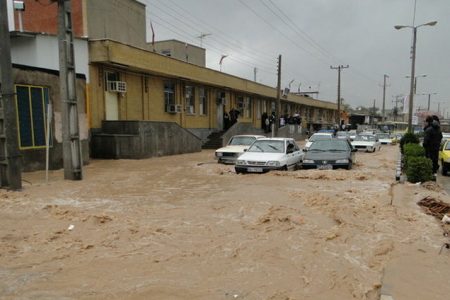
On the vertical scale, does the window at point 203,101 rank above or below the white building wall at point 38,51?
below

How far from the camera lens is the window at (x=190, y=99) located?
27689 mm

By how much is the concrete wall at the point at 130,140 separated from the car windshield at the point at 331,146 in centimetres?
778

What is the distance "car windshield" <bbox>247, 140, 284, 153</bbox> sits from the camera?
593 inches

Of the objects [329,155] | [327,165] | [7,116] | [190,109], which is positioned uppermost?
[190,109]

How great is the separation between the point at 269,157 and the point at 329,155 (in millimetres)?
2976

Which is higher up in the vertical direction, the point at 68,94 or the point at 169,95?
the point at 169,95

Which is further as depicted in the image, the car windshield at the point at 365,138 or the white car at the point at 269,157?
the car windshield at the point at 365,138

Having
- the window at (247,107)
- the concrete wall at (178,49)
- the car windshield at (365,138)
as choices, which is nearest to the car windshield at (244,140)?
the car windshield at (365,138)

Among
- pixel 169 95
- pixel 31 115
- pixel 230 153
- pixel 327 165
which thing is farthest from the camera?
pixel 169 95

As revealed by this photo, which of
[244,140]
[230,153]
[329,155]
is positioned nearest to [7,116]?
[230,153]

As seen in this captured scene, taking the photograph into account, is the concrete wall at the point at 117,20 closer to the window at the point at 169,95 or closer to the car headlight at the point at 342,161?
the window at the point at 169,95

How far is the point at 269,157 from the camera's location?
14211 millimetres

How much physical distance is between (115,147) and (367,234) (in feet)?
46.6

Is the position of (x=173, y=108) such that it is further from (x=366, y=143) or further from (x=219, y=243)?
(x=219, y=243)
